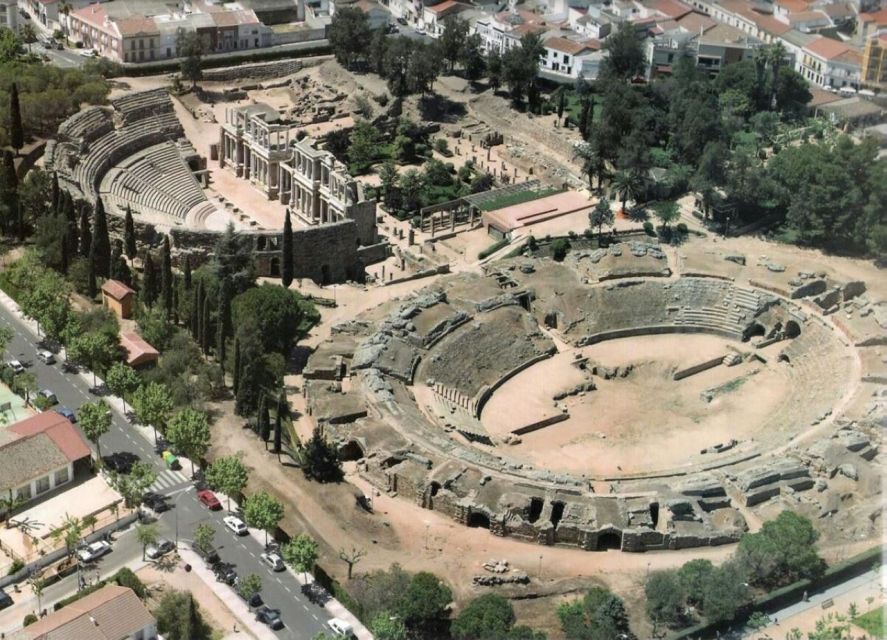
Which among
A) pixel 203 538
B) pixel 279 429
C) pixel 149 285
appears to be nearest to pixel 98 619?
pixel 203 538

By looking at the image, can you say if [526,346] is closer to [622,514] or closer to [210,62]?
[622,514]

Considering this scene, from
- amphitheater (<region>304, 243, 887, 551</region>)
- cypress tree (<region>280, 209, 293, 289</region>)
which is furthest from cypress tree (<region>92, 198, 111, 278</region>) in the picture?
amphitheater (<region>304, 243, 887, 551</region>)

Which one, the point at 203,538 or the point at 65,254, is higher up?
the point at 65,254

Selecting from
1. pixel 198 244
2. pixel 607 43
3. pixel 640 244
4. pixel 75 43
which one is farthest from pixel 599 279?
pixel 75 43

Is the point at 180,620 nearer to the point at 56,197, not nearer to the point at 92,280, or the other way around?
the point at 92,280

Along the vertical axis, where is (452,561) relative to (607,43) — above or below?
below

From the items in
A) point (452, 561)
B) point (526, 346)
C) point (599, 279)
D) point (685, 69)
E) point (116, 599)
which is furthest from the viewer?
point (685, 69)
